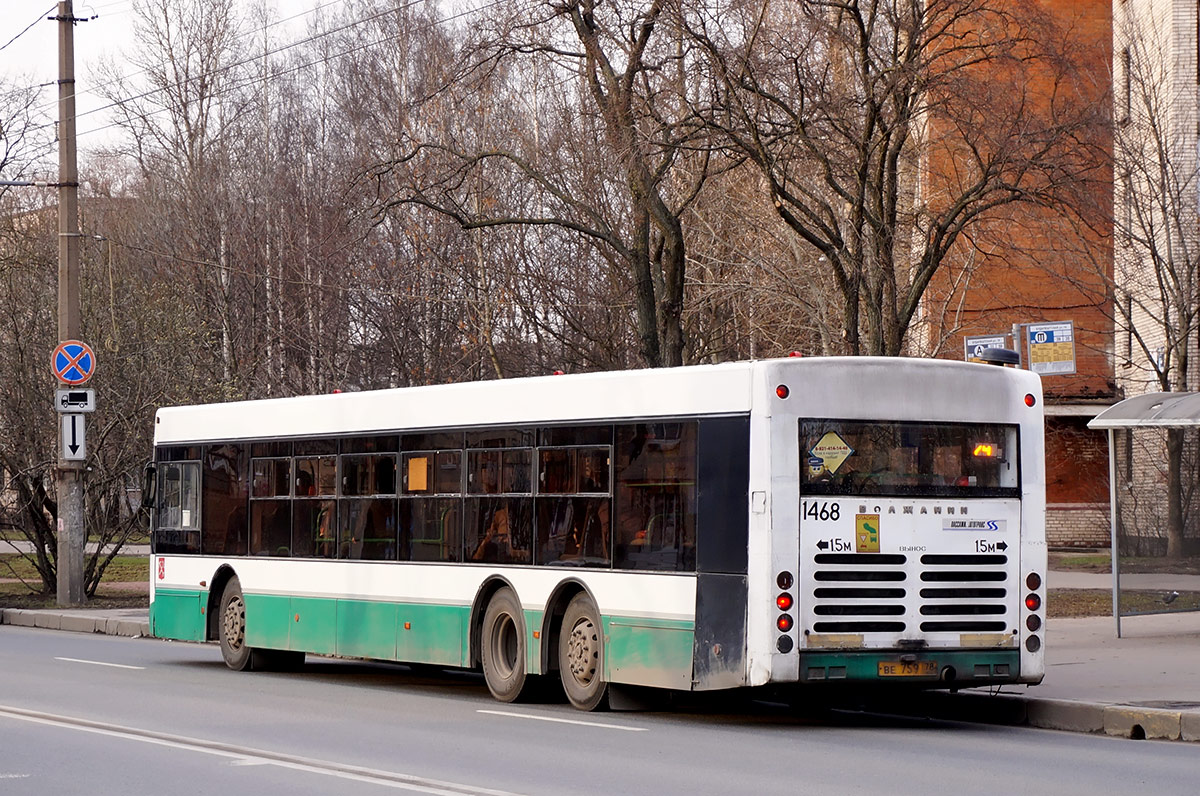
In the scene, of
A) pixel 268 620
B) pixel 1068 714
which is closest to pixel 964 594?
pixel 1068 714

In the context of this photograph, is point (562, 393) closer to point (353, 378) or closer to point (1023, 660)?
point (1023, 660)

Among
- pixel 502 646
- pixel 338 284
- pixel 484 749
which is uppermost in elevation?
pixel 338 284

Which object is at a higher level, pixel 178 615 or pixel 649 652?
pixel 649 652

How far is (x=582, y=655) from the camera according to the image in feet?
47.2

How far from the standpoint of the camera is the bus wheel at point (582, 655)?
1420 centimetres

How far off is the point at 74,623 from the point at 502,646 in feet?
40.4

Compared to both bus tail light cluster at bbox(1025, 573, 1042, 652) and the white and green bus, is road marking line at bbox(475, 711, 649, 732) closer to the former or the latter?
the white and green bus

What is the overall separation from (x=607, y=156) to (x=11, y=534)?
1206 inches

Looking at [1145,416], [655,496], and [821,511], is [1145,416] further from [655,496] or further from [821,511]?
[655,496]

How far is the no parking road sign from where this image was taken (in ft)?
89.1

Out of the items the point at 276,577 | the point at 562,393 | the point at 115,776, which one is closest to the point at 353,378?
the point at 276,577

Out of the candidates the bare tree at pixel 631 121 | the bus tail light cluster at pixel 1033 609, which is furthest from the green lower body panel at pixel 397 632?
the bare tree at pixel 631 121

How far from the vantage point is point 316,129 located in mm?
51688

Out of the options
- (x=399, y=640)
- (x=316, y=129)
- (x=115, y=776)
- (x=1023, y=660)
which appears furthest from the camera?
(x=316, y=129)
